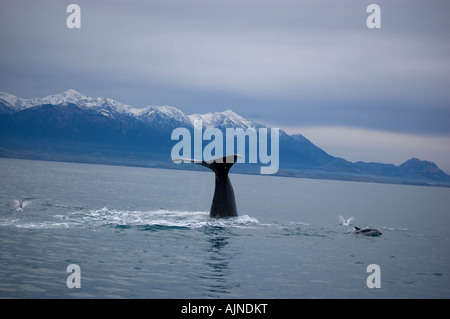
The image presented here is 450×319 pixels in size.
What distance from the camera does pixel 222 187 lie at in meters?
33.6

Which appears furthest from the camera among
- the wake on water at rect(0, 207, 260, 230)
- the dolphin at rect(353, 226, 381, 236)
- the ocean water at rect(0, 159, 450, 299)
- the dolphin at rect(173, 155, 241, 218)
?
the dolphin at rect(353, 226, 381, 236)

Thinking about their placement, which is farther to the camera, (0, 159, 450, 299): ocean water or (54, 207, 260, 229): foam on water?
(54, 207, 260, 229): foam on water

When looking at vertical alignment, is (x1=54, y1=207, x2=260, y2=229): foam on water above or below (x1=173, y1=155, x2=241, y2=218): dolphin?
below

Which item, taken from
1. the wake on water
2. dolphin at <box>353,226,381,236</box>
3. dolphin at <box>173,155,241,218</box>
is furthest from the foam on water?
dolphin at <box>353,226,381,236</box>

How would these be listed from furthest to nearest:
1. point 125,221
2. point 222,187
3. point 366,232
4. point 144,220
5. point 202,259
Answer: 1. point 366,232
2. point 144,220
3. point 125,221
4. point 222,187
5. point 202,259

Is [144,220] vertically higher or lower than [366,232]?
higher

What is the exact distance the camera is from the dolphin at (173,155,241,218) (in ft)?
109

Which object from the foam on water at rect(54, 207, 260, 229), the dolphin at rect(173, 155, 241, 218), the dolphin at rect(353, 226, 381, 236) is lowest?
the dolphin at rect(353, 226, 381, 236)

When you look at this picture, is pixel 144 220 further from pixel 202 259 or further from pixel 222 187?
pixel 202 259

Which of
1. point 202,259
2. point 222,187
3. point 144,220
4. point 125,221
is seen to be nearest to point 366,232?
point 222,187

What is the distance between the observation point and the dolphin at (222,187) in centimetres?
3325

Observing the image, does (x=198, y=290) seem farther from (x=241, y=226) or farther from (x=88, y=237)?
(x=241, y=226)

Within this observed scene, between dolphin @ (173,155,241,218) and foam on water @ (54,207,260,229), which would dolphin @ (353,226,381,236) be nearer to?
foam on water @ (54,207,260,229)
